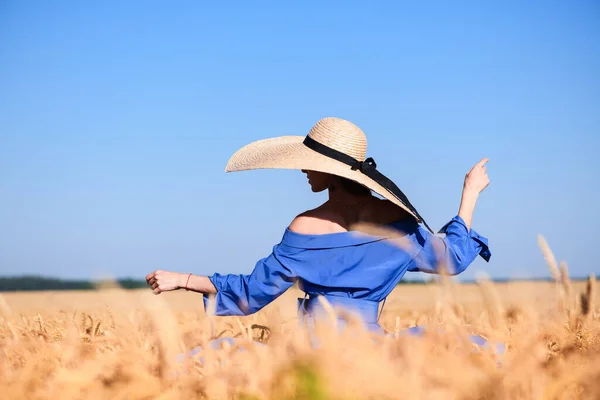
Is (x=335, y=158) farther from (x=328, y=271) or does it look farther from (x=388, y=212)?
(x=328, y=271)

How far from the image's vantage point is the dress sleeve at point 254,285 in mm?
3443

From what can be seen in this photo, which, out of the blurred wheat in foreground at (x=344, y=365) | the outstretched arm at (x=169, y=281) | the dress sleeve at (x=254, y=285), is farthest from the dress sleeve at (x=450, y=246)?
the blurred wheat in foreground at (x=344, y=365)

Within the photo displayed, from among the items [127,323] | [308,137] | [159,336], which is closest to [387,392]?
[159,336]

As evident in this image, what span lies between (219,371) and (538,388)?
71cm

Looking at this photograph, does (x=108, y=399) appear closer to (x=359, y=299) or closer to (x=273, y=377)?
(x=273, y=377)

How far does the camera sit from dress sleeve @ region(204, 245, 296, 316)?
11.3 ft

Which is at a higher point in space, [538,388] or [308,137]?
[308,137]

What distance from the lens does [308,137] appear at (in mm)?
3848

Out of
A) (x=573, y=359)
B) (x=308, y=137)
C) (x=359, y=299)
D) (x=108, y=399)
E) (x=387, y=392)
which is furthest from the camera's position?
(x=308, y=137)

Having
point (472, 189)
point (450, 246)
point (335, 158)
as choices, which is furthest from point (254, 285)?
point (472, 189)

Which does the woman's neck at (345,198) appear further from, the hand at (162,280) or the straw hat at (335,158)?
the hand at (162,280)

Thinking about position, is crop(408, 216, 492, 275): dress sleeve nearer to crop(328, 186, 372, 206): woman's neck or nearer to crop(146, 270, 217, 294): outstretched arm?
crop(328, 186, 372, 206): woman's neck

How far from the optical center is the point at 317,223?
11.5 ft

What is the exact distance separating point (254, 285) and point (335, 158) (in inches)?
28.9
